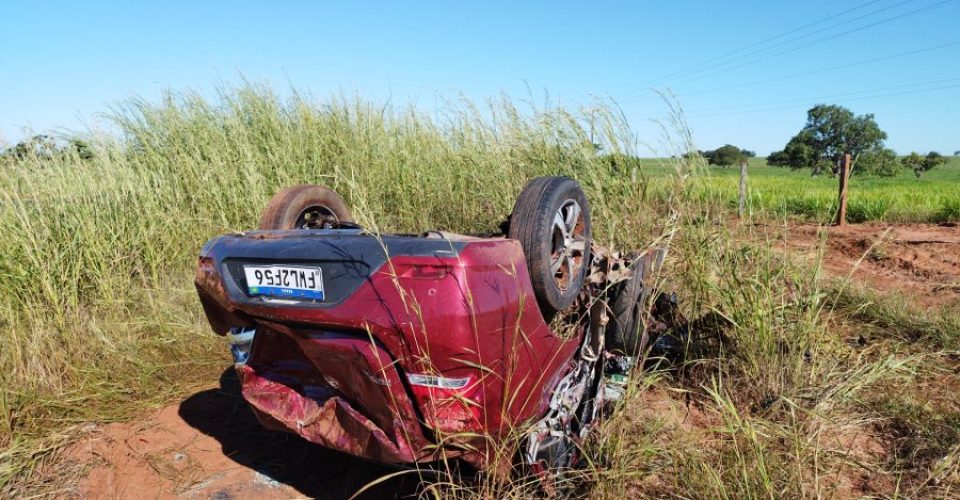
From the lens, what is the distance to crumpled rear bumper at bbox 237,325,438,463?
1.68 m

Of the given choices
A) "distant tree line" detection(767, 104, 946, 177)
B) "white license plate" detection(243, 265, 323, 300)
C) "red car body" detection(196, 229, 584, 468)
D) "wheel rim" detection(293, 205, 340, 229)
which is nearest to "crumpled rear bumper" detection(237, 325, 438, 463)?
"red car body" detection(196, 229, 584, 468)

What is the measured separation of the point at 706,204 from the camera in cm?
337

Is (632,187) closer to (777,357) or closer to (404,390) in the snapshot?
(777,357)

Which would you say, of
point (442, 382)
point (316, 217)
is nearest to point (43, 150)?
point (316, 217)

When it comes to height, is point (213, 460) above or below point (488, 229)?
below

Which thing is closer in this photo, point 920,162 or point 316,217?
point 316,217

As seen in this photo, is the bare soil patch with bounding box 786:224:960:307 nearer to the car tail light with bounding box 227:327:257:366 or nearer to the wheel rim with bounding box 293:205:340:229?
the wheel rim with bounding box 293:205:340:229

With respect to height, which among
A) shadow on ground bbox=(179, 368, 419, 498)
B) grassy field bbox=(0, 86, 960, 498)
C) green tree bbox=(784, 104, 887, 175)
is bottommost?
shadow on ground bbox=(179, 368, 419, 498)

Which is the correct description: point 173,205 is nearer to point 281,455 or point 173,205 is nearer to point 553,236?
point 281,455

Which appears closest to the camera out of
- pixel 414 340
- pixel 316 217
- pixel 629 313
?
pixel 414 340

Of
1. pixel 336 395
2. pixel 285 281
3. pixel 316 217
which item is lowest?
pixel 336 395

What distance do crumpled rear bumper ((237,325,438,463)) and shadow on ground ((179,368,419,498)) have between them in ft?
1.46

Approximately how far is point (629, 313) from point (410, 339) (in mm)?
1436

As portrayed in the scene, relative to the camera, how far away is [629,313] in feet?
A: 8.78
